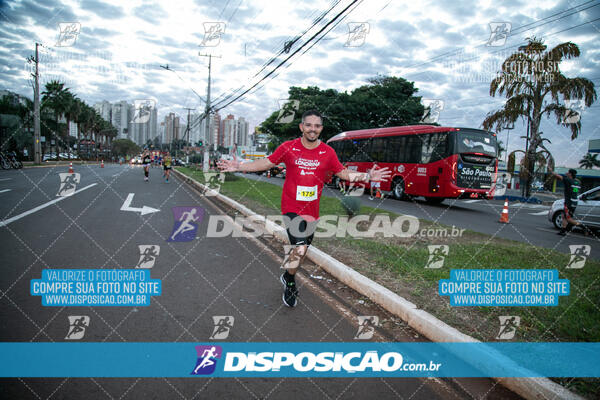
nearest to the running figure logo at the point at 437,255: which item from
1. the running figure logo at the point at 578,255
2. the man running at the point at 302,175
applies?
the running figure logo at the point at 578,255

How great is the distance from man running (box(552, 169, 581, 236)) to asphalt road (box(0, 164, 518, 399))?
26.2ft

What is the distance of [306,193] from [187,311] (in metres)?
1.66

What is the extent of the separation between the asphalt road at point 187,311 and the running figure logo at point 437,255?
1648mm

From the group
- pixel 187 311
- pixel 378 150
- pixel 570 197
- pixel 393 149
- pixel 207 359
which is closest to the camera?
pixel 207 359

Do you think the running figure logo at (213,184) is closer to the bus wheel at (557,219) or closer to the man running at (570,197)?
the man running at (570,197)

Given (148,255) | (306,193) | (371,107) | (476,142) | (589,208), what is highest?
(371,107)

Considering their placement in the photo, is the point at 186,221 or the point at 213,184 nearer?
the point at 186,221

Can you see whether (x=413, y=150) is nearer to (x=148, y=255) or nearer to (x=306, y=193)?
(x=148, y=255)

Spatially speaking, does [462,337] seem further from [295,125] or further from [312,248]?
[295,125]

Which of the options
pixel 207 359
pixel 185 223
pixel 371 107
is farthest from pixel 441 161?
pixel 371 107

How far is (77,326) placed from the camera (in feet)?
10.8

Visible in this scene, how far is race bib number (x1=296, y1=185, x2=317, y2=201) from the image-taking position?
3.93 metres

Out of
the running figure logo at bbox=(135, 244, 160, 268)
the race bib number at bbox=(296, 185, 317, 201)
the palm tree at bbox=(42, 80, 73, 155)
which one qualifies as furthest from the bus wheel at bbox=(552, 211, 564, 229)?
the palm tree at bbox=(42, 80, 73, 155)

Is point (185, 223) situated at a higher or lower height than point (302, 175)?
lower
